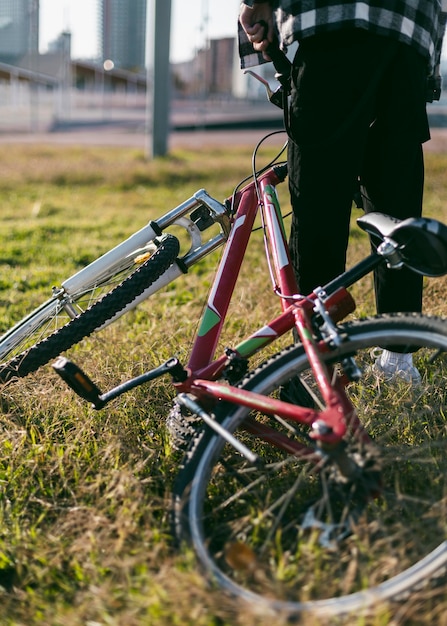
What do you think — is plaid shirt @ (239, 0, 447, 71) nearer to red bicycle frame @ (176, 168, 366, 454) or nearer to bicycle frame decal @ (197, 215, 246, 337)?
red bicycle frame @ (176, 168, 366, 454)

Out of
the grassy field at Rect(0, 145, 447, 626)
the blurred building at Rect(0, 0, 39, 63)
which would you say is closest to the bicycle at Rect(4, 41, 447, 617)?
the grassy field at Rect(0, 145, 447, 626)

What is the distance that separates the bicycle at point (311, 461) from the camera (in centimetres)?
167

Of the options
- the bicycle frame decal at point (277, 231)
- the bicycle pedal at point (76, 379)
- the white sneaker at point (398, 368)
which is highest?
the bicycle frame decal at point (277, 231)

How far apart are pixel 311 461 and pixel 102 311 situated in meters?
0.85

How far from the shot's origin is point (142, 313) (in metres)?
3.97

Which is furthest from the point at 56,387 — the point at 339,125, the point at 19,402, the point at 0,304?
the point at 0,304

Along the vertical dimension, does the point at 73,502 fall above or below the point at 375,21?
below

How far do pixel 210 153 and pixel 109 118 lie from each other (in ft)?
64.7

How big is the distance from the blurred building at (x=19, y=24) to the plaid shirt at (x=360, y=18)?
13.3m

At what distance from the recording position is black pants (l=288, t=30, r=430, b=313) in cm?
224

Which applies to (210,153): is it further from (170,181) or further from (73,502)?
(73,502)

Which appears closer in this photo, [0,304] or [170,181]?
[0,304]

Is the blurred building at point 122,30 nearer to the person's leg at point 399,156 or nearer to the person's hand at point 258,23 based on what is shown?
the person's hand at point 258,23

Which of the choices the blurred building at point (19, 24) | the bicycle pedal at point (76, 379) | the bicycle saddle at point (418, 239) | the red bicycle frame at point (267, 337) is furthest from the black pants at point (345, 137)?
the blurred building at point (19, 24)
